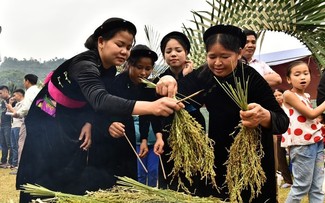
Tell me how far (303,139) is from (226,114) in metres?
1.83

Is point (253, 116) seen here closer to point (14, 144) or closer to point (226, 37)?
point (226, 37)

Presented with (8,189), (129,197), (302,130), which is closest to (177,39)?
(302,130)

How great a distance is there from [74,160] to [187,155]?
808 millimetres

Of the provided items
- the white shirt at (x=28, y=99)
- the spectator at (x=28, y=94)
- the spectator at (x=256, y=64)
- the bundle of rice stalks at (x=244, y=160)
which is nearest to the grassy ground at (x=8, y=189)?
the spectator at (x=28, y=94)

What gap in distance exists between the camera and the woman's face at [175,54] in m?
3.47

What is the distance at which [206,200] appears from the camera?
60.9 inches

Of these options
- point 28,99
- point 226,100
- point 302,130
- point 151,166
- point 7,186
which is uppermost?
point 28,99

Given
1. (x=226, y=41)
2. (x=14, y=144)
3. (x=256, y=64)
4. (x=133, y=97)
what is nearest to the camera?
(x=226, y=41)

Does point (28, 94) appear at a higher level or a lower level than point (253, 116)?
higher

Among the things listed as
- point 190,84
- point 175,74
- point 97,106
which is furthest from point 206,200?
point 175,74

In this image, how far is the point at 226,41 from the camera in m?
2.40

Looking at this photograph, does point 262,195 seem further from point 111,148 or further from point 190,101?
point 111,148

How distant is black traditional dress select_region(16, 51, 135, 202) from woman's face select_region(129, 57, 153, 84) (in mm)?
562

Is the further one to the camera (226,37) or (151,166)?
(151,166)
